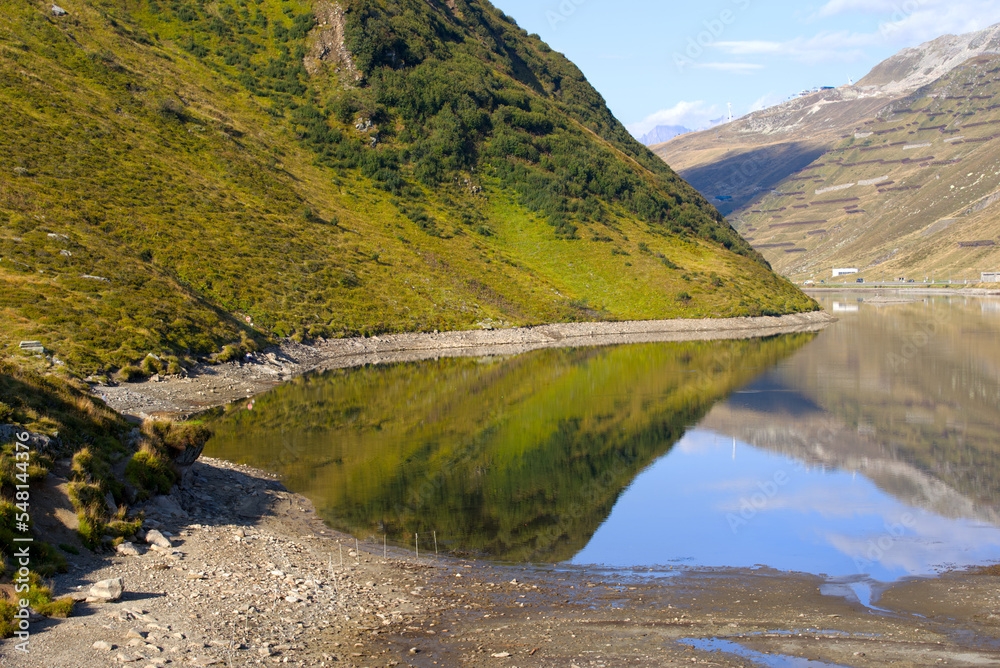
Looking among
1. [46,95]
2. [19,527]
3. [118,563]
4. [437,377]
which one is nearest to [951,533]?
[118,563]

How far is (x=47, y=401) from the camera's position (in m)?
24.7

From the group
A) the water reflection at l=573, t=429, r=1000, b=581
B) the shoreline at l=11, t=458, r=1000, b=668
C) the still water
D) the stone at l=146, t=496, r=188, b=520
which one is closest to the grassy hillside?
the still water

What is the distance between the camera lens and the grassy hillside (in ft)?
197

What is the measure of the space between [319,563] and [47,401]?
37.6 ft

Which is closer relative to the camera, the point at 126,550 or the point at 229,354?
the point at 126,550

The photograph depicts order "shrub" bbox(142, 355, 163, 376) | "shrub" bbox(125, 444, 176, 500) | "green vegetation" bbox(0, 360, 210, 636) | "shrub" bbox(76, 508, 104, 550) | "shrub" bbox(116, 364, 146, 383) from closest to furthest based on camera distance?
"green vegetation" bbox(0, 360, 210, 636) < "shrub" bbox(76, 508, 104, 550) < "shrub" bbox(125, 444, 176, 500) < "shrub" bbox(116, 364, 146, 383) < "shrub" bbox(142, 355, 163, 376)

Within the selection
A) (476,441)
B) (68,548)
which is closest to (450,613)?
(68,548)

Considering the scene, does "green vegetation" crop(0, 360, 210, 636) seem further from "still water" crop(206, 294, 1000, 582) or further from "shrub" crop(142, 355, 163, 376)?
"shrub" crop(142, 355, 163, 376)

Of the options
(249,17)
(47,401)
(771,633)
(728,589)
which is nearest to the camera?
(771,633)

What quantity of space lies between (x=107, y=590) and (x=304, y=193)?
94.0 m

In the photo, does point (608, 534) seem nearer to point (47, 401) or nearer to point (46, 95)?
point (47, 401)

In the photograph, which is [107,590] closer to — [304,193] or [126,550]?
[126,550]

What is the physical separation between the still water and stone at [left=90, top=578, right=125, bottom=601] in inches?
382

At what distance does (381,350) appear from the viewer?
3145 inches
